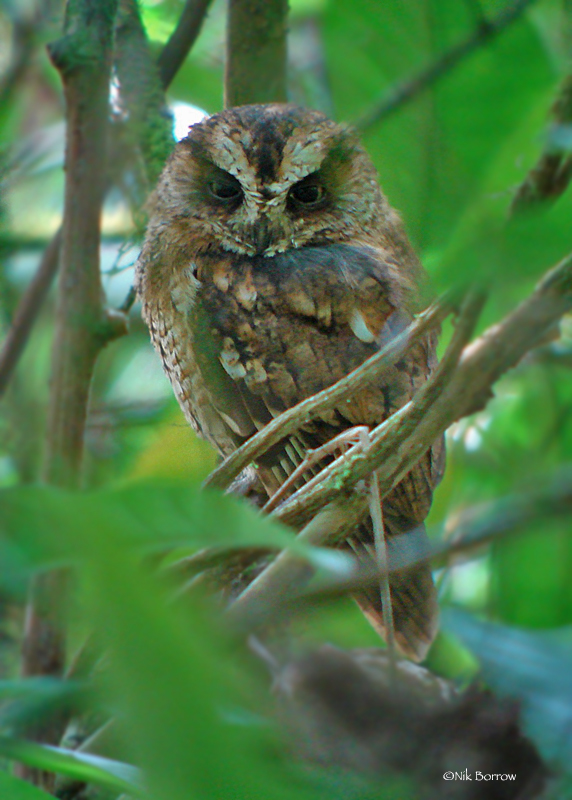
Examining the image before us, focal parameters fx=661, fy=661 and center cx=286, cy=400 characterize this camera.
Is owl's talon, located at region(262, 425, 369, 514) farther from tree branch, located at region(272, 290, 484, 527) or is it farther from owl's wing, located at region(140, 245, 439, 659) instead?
owl's wing, located at region(140, 245, 439, 659)

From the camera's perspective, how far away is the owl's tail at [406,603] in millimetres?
803

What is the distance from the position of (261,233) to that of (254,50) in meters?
0.30

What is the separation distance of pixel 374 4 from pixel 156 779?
0.32 m

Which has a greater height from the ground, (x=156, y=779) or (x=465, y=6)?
(x=465, y=6)

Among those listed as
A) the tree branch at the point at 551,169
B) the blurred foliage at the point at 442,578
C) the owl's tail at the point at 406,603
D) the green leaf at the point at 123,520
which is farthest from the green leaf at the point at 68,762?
the tree branch at the point at 551,169

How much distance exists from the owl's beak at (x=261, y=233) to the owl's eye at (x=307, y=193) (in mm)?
67

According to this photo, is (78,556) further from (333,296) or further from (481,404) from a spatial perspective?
(333,296)

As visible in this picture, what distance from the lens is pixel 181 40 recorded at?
118 cm

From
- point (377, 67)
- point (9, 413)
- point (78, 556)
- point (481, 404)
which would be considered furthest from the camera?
point (9, 413)

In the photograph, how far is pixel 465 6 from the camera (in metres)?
0.29

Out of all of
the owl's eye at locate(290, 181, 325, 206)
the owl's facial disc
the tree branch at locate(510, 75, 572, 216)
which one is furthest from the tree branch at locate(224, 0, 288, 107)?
the tree branch at locate(510, 75, 572, 216)

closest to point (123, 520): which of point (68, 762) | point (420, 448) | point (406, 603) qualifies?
point (420, 448)

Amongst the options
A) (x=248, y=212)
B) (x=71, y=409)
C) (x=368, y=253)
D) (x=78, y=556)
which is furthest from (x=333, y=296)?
(x=78, y=556)

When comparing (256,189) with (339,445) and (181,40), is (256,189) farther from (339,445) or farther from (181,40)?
(339,445)
